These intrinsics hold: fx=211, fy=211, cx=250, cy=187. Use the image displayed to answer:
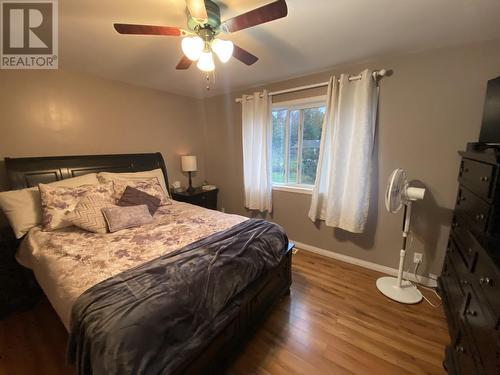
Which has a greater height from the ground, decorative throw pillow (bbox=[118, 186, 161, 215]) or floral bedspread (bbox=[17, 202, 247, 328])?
decorative throw pillow (bbox=[118, 186, 161, 215])

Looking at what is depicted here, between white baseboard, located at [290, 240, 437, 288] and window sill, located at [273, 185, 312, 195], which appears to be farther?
window sill, located at [273, 185, 312, 195]

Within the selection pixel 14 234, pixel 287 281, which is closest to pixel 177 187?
pixel 14 234

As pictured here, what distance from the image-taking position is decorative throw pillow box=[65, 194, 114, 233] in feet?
5.83

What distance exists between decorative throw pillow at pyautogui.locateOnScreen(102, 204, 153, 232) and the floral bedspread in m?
0.06

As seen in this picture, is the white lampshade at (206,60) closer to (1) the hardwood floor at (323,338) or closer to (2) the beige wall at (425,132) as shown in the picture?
(2) the beige wall at (425,132)

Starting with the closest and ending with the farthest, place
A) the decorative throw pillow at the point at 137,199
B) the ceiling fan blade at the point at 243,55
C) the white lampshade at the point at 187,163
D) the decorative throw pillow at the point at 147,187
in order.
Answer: the ceiling fan blade at the point at 243,55 → the decorative throw pillow at the point at 137,199 → the decorative throw pillow at the point at 147,187 → the white lampshade at the point at 187,163

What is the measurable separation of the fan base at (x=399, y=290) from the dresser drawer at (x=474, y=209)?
2.92ft

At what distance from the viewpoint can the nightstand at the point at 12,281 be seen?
1.77 metres

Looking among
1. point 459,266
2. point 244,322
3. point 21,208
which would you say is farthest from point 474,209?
point 21,208

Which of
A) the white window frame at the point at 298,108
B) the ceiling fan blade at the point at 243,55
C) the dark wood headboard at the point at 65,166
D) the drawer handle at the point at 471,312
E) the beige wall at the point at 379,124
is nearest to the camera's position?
the drawer handle at the point at 471,312

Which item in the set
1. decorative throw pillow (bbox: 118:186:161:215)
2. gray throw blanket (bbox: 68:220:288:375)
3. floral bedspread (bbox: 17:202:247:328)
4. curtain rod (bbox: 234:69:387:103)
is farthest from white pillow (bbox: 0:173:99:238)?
curtain rod (bbox: 234:69:387:103)

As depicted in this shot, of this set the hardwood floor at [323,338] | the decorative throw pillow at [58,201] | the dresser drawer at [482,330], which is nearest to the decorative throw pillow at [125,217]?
the decorative throw pillow at [58,201]

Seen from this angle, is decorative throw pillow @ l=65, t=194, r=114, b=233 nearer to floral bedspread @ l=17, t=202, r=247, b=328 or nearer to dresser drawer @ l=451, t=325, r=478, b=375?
floral bedspread @ l=17, t=202, r=247, b=328

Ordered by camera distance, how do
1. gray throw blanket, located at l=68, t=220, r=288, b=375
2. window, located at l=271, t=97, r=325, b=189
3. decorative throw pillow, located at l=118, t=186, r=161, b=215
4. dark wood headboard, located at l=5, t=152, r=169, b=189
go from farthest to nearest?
window, located at l=271, t=97, r=325, b=189 < decorative throw pillow, located at l=118, t=186, r=161, b=215 < dark wood headboard, located at l=5, t=152, r=169, b=189 < gray throw blanket, located at l=68, t=220, r=288, b=375
